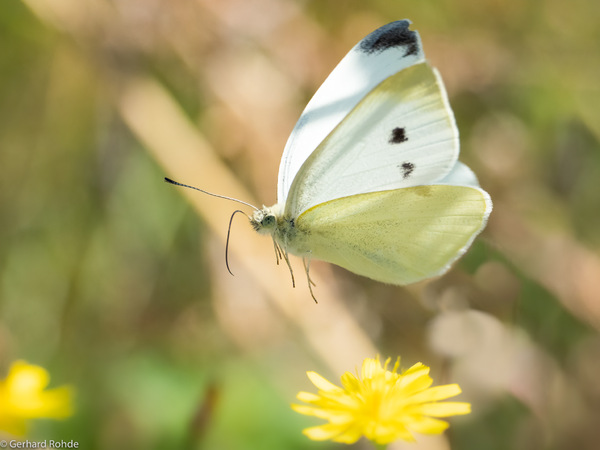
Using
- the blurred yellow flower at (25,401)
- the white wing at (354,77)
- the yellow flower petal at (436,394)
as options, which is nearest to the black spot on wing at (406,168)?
the white wing at (354,77)

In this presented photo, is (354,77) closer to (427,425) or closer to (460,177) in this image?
(460,177)

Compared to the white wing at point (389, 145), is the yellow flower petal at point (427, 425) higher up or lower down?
lower down

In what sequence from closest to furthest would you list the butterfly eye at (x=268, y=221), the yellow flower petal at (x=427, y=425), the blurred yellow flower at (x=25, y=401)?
1. the yellow flower petal at (x=427, y=425)
2. the blurred yellow flower at (x=25, y=401)
3. the butterfly eye at (x=268, y=221)

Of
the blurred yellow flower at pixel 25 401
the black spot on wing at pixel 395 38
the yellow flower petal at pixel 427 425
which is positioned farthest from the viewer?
the black spot on wing at pixel 395 38

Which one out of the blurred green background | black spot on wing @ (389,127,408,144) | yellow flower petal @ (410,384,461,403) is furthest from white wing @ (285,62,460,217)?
yellow flower petal @ (410,384,461,403)

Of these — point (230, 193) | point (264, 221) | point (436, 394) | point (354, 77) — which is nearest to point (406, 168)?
point (354, 77)

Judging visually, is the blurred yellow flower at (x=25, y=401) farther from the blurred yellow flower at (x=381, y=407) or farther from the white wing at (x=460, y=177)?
the white wing at (x=460, y=177)
